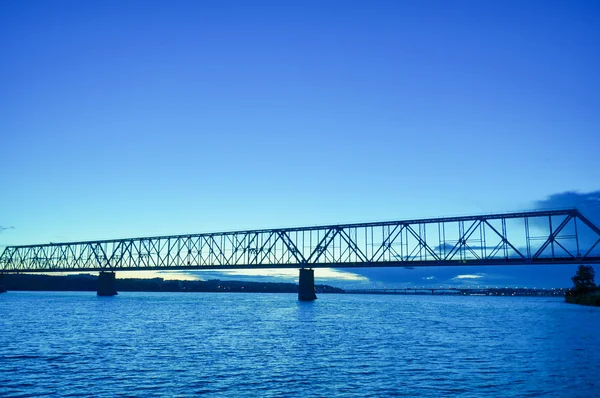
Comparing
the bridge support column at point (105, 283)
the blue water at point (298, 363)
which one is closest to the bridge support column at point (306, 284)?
the blue water at point (298, 363)

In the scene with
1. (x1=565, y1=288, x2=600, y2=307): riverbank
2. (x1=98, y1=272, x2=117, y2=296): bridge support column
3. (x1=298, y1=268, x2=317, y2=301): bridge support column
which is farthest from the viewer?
(x1=98, y1=272, x2=117, y2=296): bridge support column

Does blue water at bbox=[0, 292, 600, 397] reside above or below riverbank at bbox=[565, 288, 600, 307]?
above

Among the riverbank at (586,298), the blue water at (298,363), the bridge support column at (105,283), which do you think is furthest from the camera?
the bridge support column at (105,283)

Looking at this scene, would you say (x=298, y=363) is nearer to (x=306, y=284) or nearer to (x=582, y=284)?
(x=306, y=284)

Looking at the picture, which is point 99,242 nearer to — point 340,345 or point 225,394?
point 340,345

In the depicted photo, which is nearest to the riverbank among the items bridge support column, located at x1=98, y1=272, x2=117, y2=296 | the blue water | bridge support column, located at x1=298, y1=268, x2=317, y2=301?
bridge support column, located at x1=298, y1=268, x2=317, y2=301

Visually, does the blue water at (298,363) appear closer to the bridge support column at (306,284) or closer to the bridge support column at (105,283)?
the bridge support column at (306,284)

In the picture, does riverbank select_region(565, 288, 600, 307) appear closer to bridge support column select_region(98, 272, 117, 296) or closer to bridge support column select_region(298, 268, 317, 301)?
bridge support column select_region(298, 268, 317, 301)

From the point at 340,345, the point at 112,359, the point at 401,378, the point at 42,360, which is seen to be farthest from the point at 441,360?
the point at 42,360

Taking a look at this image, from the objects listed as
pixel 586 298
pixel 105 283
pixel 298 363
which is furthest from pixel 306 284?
pixel 298 363

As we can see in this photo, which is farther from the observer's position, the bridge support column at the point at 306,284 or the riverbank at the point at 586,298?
the bridge support column at the point at 306,284

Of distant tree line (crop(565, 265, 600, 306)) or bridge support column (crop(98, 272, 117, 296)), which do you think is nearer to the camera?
distant tree line (crop(565, 265, 600, 306))

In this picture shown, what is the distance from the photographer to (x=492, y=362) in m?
32.3

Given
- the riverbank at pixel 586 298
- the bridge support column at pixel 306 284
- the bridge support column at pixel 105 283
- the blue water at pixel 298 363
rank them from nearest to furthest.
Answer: the blue water at pixel 298 363
the riverbank at pixel 586 298
the bridge support column at pixel 306 284
the bridge support column at pixel 105 283
